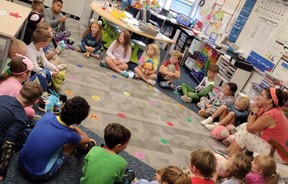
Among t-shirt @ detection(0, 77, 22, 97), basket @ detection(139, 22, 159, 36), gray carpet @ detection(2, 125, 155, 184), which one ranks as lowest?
gray carpet @ detection(2, 125, 155, 184)

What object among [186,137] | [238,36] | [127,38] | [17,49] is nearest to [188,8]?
[238,36]

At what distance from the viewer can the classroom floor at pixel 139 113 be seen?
8.94 feet

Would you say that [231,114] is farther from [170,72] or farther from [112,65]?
[112,65]

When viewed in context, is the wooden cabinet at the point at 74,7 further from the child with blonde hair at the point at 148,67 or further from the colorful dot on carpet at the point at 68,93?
the colorful dot on carpet at the point at 68,93

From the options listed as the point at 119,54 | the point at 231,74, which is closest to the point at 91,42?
the point at 119,54

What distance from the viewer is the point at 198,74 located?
557 centimetres

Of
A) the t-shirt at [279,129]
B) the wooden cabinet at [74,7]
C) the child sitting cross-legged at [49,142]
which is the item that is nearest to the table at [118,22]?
the wooden cabinet at [74,7]

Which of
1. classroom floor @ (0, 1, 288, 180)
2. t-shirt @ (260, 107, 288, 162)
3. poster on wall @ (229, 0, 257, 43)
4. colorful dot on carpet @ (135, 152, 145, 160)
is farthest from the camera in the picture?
poster on wall @ (229, 0, 257, 43)

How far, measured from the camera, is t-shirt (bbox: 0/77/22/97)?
2.01 m

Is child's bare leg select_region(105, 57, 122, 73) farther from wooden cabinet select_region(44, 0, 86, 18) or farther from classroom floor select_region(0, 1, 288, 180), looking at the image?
wooden cabinet select_region(44, 0, 86, 18)

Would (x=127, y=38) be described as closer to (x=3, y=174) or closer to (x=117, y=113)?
(x=117, y=113)

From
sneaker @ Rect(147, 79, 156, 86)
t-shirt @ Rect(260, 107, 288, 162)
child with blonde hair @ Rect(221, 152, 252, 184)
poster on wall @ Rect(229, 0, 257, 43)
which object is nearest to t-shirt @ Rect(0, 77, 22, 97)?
child with blonde hair @ Rect(221, 152, 252, 184)

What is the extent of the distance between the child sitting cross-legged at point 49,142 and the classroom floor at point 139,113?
78cm

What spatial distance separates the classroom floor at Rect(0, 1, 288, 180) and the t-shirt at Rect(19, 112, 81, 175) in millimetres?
828
